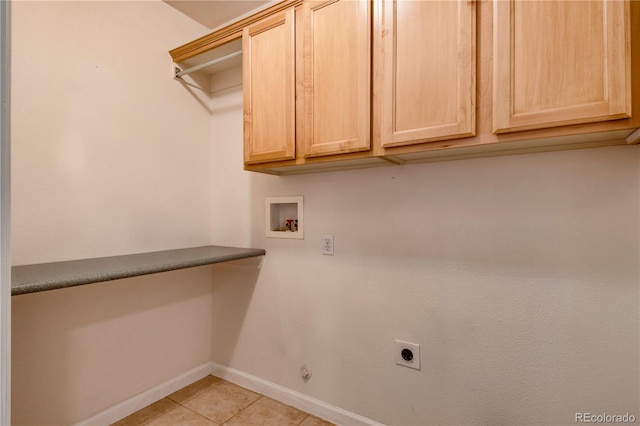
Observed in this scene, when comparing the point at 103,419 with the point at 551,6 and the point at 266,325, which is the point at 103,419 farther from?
the point at 551,6

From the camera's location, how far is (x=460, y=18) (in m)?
1.19

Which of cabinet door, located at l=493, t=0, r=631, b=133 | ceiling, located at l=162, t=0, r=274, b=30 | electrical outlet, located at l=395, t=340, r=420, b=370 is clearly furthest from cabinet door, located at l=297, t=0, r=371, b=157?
electrical outlet, located at l=395, t=340, r=420, b=370

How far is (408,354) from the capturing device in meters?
1.64

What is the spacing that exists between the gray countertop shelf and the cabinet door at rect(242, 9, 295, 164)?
640mm

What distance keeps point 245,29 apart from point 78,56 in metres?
0.90

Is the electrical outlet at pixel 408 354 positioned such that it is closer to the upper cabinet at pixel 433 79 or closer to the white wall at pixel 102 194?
the upper cabinet at pixel 433 79

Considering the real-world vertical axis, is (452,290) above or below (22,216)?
below

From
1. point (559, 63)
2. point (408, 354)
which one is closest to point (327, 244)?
point (408, 354)

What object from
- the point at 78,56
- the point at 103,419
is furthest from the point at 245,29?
the point at 103,419

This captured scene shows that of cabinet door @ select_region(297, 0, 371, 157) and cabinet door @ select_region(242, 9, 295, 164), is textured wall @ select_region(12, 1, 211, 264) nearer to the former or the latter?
cabinet door @ select_region(242, 9, 295, 164)

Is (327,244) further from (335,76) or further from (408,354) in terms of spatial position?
(335,76)

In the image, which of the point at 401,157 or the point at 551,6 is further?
the point at 401,157

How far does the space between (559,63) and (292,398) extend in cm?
214

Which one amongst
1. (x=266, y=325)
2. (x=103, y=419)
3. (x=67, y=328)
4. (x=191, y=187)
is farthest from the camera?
(x=191, y=187)
